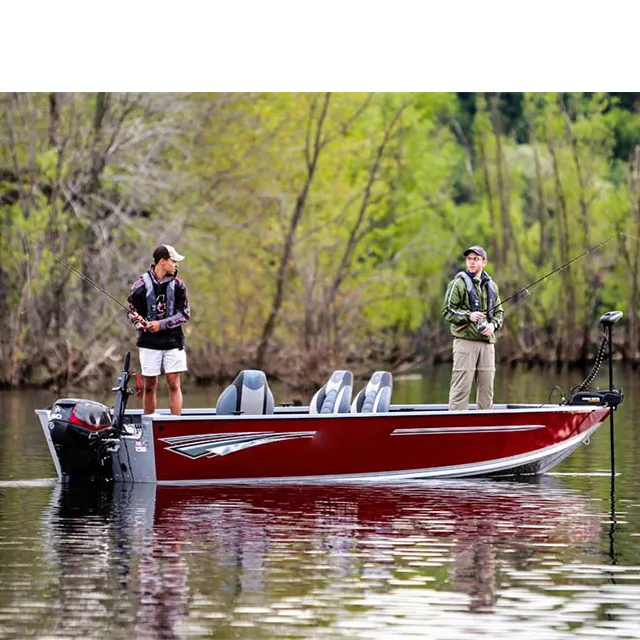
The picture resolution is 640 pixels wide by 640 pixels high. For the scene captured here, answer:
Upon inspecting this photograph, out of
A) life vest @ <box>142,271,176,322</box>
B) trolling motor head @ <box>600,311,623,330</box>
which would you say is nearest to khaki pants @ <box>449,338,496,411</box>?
trolling motor head @ <box>600,311,623,330</box>

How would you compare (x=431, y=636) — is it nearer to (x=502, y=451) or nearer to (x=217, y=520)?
(x=217, y=520)

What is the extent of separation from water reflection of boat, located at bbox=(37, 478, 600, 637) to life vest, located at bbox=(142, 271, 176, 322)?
4.28 ft

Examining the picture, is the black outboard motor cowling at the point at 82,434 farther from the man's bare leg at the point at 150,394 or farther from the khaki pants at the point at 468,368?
the khaki pants at the point at 468,368

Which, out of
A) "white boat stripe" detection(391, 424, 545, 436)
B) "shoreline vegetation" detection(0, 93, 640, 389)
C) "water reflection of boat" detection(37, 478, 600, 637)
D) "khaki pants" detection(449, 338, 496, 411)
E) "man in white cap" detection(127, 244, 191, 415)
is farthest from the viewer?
"shoreline vegetation" detection(0, 93, 640, 389)

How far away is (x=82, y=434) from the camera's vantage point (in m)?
13.9

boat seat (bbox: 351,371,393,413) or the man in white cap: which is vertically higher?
the man in white cap

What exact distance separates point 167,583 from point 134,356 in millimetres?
20733

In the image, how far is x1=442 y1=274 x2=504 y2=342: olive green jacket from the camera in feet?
48.0

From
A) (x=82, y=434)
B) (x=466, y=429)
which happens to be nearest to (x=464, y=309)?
(x=466, y=429)

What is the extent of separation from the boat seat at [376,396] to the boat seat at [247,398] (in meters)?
0.72

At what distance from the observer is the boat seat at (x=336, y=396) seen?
1464cm

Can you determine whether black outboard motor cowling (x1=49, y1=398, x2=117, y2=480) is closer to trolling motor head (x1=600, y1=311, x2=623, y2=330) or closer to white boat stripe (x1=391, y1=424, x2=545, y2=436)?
white boat stripe (x1=391, y1=424, x2=545, y2=436)

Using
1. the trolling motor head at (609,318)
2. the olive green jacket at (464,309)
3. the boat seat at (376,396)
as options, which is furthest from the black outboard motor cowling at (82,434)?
the trolling motor head at (609,318)

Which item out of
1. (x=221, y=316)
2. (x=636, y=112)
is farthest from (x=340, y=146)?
(x=636, y=112)
